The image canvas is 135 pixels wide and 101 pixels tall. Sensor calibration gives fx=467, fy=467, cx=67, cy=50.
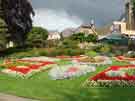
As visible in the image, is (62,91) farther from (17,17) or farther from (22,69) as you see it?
(17,17)

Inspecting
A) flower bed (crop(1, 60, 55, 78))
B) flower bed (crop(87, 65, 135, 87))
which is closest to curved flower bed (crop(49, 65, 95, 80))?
flower bed (crop(1, 60, 55, 78))

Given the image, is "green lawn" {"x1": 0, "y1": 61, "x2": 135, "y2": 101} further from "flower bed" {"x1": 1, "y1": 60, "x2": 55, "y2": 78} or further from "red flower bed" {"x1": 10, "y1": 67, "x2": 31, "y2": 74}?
"red flower bed" {"x1": 10, "y1": 67, "x2": 31, "y2": 74}

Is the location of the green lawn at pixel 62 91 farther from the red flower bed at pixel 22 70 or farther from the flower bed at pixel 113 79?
the red flower bed at pixel 22 70

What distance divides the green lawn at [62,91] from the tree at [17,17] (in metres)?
25.6

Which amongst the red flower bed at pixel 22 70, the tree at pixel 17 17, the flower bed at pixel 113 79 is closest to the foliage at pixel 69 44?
the tree at pixel 17 17

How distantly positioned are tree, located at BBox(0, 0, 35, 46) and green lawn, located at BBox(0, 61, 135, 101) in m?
25.6

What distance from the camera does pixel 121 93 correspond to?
17703mm

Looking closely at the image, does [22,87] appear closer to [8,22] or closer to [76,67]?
[76,67]

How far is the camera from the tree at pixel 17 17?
4727cm

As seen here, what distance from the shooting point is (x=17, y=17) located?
4912 centimetres

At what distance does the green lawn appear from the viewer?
54.3ft

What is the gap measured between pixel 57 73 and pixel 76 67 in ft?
7.19

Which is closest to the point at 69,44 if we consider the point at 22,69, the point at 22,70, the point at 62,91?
the point at 22,69

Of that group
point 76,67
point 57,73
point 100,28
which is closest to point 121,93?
point 57,73
